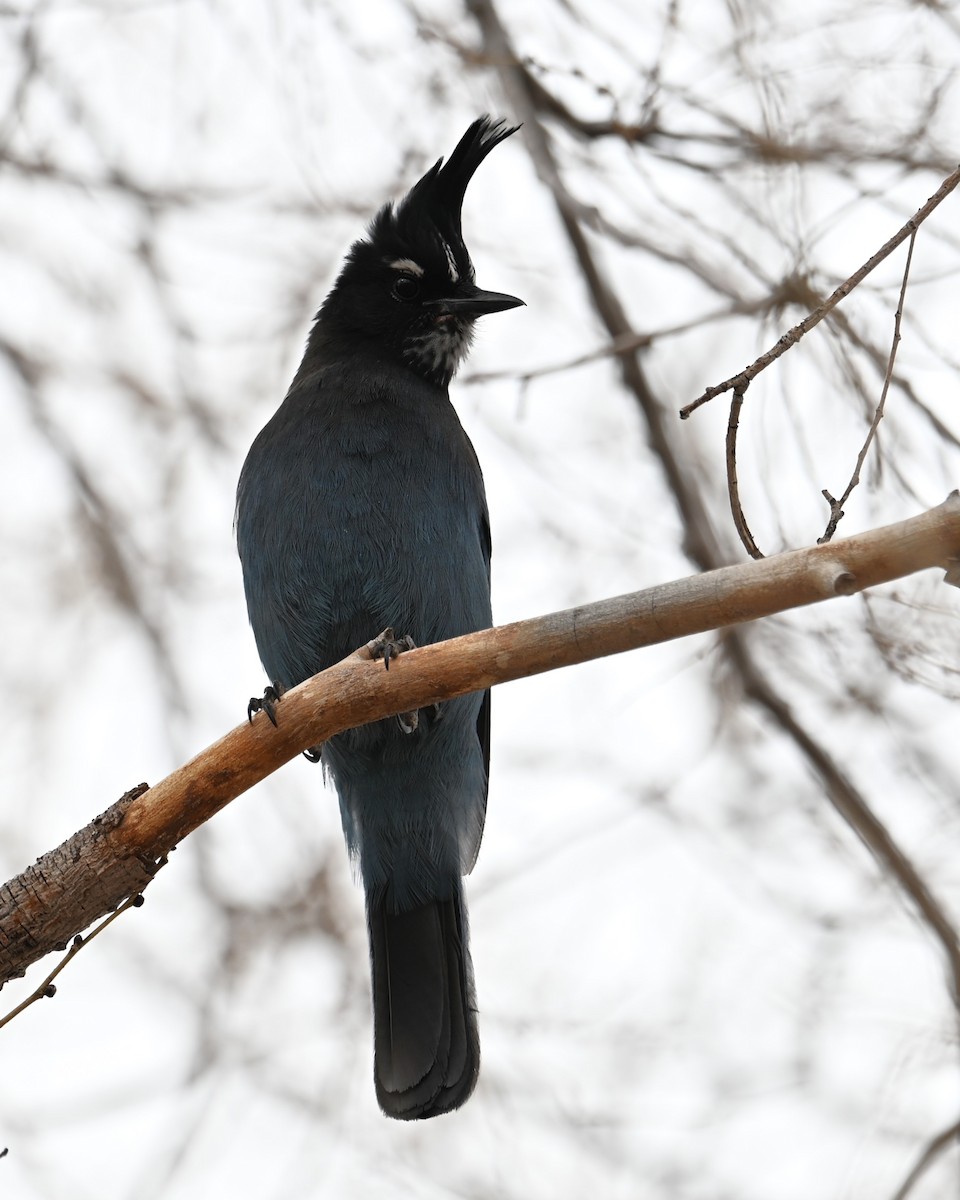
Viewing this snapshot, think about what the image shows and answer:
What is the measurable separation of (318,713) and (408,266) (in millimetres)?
2890

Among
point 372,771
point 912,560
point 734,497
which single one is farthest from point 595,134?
point 912,560

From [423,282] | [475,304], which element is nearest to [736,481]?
[475,304]

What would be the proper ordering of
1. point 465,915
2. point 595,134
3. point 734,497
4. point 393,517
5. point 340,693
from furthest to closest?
point 595,134
point 465,915
point 393,517
point 340,693
point 734,497

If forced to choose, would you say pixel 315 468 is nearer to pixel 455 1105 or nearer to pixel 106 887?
pixel 106 887

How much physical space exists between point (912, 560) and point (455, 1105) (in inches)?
114

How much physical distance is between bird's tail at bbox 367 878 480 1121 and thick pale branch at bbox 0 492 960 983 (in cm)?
166

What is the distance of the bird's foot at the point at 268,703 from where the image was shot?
3.54 metres

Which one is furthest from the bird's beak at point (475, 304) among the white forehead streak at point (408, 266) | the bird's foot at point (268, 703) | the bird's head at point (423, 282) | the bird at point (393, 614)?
the bird's foot at point (268, 703)

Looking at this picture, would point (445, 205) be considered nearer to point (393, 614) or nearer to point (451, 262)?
point (451, 262)

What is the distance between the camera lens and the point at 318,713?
353 centimetres

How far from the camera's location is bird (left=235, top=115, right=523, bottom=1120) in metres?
4.82

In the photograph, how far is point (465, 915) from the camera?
207 inches

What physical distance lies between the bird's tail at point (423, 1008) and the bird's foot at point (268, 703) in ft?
4.72

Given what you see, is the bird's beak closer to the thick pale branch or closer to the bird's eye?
the bird's eye
